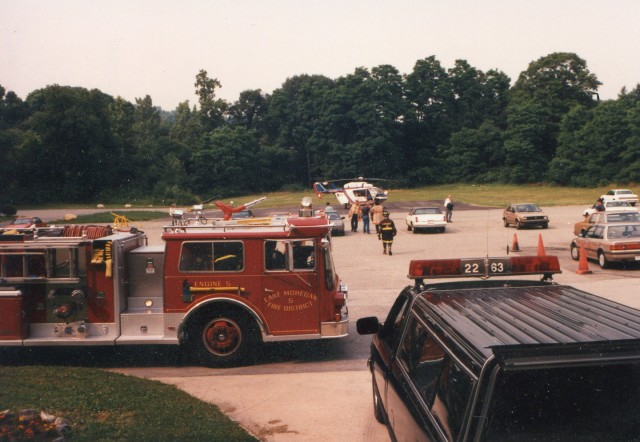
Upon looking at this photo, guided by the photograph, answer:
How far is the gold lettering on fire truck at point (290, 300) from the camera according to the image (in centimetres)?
1049

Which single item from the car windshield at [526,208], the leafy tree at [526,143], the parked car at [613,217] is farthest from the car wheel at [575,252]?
the leafy tree at [526,143]

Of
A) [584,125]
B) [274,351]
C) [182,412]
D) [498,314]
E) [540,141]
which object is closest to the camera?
[498,314]

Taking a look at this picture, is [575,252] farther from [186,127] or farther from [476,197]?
[186,127]

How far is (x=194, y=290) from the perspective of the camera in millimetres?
10453

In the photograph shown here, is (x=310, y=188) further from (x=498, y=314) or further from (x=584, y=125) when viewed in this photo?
(x=498, y=314)

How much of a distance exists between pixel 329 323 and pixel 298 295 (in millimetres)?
672

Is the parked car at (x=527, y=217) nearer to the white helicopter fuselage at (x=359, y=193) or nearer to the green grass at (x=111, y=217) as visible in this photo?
the white helicopter fuselage at (x=359, y=193)

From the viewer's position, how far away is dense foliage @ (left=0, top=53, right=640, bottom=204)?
72.7m

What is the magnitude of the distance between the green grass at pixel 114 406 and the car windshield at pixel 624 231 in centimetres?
1637

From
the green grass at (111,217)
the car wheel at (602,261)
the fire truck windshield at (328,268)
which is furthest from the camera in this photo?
the green grass at (111,217)

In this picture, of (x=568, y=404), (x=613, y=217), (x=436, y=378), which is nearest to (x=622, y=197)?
(x=613, y=217)

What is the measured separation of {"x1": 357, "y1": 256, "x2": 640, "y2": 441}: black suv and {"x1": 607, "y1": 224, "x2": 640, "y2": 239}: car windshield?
55.4 ft

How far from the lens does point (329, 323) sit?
10516 mm

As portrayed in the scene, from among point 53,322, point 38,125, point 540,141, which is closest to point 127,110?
point 38,125
